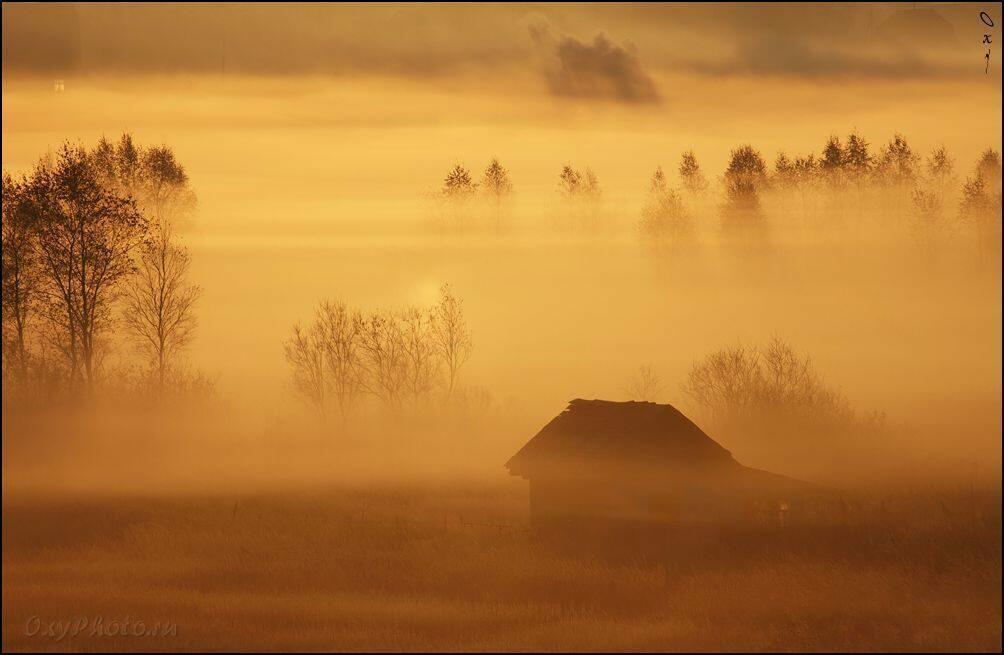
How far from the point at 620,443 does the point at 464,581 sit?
10207 mm

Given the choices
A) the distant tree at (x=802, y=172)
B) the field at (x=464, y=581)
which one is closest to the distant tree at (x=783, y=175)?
the distant tree at (x=802, y=172)

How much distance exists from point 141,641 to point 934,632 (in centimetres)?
2064

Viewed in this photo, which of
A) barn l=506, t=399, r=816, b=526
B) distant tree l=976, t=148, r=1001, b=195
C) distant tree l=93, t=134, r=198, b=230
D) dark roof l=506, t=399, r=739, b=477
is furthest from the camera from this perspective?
distant tree l=976, t=148, r=1001, b=195

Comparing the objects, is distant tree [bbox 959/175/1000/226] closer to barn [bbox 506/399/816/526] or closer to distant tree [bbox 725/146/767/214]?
distant tree [bbox 725/146/767/214]

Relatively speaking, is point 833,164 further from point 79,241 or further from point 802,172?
point 79,241

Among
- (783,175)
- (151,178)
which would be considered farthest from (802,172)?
(151,178)

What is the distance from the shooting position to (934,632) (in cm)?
3216

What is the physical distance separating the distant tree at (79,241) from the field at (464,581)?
30.7ft

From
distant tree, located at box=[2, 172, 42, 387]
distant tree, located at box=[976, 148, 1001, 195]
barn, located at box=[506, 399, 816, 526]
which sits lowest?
barn, located at box=[506, 399, 816, 526]

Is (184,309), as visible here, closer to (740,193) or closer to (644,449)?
(644,449)

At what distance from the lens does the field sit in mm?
31734

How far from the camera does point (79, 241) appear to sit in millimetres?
54344

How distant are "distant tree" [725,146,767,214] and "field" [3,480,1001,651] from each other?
146 ft

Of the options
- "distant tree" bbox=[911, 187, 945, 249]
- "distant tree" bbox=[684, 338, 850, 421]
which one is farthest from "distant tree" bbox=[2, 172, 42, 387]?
"distant tree" bbox=[911, 187, 945, 249]
